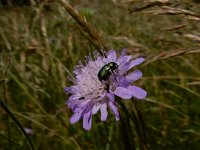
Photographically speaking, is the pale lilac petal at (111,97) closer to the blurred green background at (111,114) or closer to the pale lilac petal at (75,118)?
the pale lilac petal at (75,118)

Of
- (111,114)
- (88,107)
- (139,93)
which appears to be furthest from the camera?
(111,114)

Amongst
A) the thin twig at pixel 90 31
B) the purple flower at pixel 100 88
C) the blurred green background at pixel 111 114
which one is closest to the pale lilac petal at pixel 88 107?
the purple flower at pixel 100 88

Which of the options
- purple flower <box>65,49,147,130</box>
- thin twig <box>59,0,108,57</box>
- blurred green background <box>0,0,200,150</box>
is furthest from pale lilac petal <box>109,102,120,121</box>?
blurred green background <box>0,0,200,150</box>

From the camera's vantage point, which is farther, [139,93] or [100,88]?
Result: [100,88]

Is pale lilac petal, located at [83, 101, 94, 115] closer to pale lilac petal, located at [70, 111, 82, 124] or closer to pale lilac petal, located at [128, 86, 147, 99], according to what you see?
pale lilac petal, located at [70, 111, 82, 124]

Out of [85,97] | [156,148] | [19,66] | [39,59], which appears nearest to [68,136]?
[156,148]

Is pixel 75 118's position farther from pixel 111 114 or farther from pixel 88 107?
pixel 111 114

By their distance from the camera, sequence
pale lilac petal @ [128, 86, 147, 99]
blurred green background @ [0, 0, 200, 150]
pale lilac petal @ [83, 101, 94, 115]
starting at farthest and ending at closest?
blurred green background @ [0, 0, 200, 150]
pale lilac petal @ [83, 101, 94, 115]
pale lilac petal @ [128, 86, 147, 99]

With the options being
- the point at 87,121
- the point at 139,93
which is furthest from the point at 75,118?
the point at 139,93

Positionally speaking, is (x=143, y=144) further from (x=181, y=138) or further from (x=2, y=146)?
(x=2, y=146)
